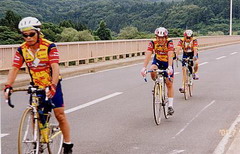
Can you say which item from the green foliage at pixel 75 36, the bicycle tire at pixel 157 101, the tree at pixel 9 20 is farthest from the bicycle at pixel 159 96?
the tree at pixel 9 20

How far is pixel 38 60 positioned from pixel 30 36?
34cm

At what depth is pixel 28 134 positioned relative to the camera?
5.35 m

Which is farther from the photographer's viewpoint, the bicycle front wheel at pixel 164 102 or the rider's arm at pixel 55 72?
the bicycle front wheel at pixel 164 102

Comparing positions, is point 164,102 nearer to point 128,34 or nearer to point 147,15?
point 128,34

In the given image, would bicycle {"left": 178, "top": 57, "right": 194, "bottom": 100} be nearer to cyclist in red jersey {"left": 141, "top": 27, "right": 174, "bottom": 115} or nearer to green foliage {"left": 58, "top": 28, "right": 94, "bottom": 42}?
cyclist in red jersey {"left": 141, "top": 27, "right": 174, "bottom": 115}

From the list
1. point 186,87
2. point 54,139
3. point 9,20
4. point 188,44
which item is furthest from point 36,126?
point 9,20

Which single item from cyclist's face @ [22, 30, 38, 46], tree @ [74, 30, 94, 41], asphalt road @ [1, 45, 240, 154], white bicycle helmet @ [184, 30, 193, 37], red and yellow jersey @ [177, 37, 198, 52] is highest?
cyclist's face @ [22, 30, 38, 46]

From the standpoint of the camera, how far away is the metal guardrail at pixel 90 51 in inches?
662

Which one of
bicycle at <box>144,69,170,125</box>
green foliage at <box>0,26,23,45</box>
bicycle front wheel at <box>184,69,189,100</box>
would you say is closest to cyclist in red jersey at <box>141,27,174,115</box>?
bicycle at <box>144,69,170,125</box>

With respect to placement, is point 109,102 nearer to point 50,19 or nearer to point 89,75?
point 89,75

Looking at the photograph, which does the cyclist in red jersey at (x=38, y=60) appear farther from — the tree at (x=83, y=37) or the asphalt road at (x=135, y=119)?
the tree at (x=83, y=37)

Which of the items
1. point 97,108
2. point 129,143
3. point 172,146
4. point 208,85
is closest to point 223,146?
point 172,146

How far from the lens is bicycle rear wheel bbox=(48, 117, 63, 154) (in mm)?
5772

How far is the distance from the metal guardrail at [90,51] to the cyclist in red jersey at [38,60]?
438 inches
